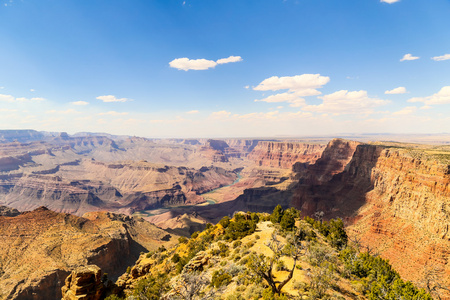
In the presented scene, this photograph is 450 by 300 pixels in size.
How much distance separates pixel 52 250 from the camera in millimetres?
62688

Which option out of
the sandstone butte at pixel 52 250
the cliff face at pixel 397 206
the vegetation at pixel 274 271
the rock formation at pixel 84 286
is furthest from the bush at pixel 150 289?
the cliff face at pixel 397 206

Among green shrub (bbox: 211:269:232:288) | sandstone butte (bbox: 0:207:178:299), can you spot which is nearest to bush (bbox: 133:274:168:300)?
green shrub (bbox: 211:269:232:288)

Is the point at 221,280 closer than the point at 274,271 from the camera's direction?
Yes

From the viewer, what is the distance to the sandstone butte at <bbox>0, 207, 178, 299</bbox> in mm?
52688

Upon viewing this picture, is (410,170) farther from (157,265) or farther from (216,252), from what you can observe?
(157,265)

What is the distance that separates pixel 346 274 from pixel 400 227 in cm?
4765

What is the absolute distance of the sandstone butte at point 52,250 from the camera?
173ft

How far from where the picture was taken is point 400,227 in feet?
196

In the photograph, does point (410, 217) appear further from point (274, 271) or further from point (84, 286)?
point (84, 286)

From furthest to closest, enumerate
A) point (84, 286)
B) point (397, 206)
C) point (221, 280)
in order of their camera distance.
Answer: point (397, 206), point (84, 286), point (221, 280)

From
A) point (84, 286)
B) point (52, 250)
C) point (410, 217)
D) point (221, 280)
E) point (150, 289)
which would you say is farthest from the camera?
point (52, 250)

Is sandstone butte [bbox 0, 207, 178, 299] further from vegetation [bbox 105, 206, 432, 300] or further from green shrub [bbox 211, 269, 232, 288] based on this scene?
green shrub [bbox 211, 269, 232, 288]

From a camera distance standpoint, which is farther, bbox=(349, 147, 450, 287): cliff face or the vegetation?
bbox=(349, 147, 450, 287): cliff face

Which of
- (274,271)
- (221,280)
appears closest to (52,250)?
(221,280)
